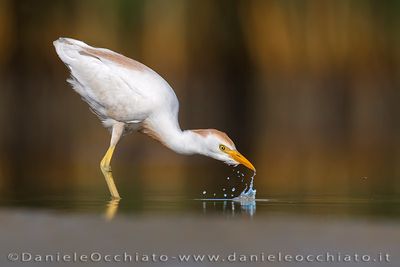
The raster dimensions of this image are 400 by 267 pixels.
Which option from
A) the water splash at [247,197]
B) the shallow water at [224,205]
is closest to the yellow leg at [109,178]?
the shallow water at [224,205]

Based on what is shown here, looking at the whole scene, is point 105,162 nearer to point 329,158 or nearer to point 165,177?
point 165,177

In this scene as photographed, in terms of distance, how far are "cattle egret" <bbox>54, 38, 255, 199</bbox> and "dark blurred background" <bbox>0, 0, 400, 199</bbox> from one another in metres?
5.53

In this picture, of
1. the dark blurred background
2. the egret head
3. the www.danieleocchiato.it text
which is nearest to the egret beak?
the egret head

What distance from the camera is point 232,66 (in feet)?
69.4

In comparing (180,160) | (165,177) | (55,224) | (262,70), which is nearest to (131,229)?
(55,224)

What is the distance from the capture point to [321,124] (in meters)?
19.4

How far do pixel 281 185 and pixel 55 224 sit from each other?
3460 millimetres

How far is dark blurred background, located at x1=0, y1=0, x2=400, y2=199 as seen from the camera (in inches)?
715

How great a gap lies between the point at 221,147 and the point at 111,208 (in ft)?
4.83

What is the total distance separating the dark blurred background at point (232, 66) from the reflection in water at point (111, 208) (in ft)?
21.8

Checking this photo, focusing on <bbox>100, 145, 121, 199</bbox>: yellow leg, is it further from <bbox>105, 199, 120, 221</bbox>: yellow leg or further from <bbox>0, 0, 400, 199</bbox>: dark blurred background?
<bbox>0, 0, 400, 199</bbox>: dark blurred background

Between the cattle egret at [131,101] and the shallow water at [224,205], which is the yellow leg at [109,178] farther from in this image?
the shallow water at [224,205]

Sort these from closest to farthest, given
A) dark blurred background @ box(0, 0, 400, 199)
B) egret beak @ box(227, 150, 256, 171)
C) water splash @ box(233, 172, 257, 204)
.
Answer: water splash @ box(233, 172, 257, 204), egret beak @ box(227, 150, 256, 171), dark blurred background @ box(0, 0, 400, 199)

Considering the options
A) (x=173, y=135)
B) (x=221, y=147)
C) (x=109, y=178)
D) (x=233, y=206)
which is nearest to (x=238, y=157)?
(x=221, y=147)
